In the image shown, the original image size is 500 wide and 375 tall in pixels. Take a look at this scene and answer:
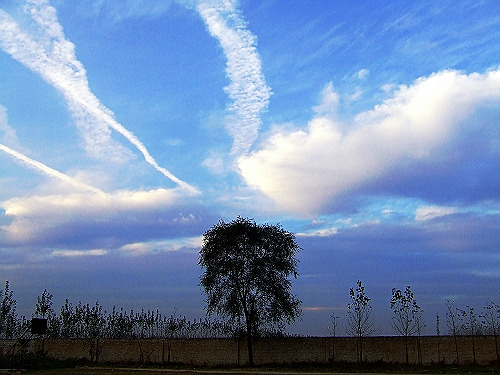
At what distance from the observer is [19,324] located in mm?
57375

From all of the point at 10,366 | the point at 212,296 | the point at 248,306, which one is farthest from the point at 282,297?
the point at 10,366

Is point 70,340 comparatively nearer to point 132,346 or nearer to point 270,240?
point 132,346

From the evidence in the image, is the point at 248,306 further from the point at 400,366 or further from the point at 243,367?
the point at 400,366

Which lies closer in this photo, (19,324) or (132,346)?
(132,346)

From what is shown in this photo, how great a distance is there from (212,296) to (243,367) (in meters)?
5.33

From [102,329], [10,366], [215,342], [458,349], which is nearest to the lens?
[458,349]

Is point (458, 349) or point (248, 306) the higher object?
point (248, 306)

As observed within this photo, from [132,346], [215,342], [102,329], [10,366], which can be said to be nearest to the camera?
[10,366]

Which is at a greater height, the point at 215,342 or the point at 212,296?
the point at 212,296

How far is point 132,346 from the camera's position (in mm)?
42844

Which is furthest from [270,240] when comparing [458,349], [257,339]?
[458,349]

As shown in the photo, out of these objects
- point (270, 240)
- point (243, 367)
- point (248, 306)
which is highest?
point (270, 240)

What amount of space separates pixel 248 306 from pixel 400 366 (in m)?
10.8

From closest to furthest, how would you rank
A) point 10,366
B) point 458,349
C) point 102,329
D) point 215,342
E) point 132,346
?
point 458,349 < point 10,366 < point 215,342 < point 132,346 < point 102,329
